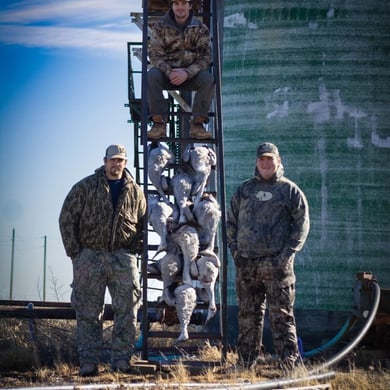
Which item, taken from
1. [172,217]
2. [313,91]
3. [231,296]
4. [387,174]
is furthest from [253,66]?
[172,217]

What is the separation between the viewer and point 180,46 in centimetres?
1092

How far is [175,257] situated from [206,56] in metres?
2.39

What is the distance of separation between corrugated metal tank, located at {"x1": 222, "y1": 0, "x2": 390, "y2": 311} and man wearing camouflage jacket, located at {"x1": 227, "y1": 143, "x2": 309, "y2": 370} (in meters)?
4.31

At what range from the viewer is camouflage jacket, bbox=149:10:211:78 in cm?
1088

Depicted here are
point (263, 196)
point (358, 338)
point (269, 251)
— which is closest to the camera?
point (269, 251)

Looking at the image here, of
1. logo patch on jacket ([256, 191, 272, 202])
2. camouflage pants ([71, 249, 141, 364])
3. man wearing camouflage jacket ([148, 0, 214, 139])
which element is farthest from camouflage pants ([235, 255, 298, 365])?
man wearing camouflage jacket ([148, 0, 214, 139])

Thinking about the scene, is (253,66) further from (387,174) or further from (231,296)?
(231,296)

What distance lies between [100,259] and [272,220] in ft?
6.15

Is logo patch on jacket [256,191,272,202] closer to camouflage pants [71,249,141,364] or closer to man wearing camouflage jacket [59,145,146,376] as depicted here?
man wearing camouflage jacket [59,145,146,376]

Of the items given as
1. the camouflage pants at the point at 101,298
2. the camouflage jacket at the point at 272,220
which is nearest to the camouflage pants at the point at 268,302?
the camouflage jacket at the point at 272,220

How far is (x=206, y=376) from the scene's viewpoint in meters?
9.20

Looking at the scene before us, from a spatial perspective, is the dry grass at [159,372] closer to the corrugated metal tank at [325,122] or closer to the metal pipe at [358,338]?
the metal pipe at [358,338]

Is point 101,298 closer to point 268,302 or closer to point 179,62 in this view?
point 268,302

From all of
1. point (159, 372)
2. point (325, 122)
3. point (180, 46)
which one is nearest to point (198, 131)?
point (180, 46)
